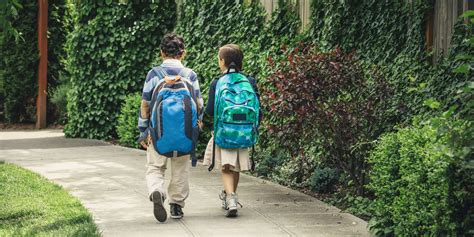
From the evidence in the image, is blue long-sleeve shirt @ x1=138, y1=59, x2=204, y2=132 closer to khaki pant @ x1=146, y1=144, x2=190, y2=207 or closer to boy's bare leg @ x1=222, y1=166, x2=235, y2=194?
khaki pant @ x1=146, y1=144, x2=190, y2=207

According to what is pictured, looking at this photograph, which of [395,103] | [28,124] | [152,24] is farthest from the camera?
[28,124]

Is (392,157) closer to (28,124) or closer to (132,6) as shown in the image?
(132,6)

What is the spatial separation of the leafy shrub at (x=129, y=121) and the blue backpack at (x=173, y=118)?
6.62 m

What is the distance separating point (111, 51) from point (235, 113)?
322 inches

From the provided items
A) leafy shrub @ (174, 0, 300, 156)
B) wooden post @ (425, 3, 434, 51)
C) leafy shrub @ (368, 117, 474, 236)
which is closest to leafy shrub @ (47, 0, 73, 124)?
leafy shrub @ (174, 0, 300, 156)

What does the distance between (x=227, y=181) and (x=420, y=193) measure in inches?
94.7

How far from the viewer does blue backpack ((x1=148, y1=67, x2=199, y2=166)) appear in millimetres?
7945

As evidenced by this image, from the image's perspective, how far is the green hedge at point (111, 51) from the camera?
16047 millimetres

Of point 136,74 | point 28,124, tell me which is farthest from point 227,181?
point 28,124

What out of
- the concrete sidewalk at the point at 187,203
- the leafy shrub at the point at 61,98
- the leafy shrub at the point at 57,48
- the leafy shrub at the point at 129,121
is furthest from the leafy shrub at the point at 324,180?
the leafy shrub at the point at 57,48

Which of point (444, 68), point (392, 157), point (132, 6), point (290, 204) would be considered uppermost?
point (132, 6)

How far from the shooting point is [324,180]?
10047 mm

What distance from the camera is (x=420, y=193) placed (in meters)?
6.55

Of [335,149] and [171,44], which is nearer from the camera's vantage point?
[171,44]
